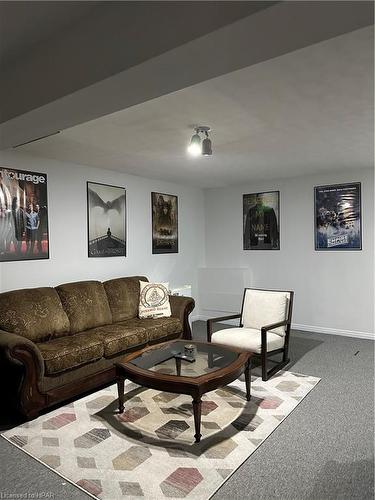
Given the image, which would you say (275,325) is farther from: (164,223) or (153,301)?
(164,223)

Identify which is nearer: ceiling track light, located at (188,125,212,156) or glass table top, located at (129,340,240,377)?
glass table top, located at (129,340,240,377)

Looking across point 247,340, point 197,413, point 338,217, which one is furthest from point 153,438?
point 338,217

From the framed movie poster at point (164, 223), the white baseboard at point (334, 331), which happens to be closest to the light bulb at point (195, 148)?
the framed movie poster at point (164, 223)

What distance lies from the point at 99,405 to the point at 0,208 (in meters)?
2.18

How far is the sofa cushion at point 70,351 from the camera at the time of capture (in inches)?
122

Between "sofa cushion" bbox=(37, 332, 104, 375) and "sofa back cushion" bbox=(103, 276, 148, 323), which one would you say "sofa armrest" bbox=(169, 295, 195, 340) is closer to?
"sofa back cushion" bbox=(103, 276, 148, 323)

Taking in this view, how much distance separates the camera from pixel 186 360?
3.20 metres

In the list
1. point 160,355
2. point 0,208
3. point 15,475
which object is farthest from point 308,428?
point 0,208

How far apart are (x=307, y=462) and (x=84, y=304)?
2691 mm

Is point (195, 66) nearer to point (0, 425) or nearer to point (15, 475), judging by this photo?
point (15, 475)

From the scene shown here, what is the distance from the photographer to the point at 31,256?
4035 millimetres

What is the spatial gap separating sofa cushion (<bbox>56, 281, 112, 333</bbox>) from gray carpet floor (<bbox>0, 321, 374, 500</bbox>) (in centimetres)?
147

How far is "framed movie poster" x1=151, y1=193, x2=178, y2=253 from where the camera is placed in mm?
5781

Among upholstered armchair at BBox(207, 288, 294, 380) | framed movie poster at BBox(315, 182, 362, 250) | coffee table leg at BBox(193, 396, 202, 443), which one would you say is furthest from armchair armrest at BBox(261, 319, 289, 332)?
framed movie poster at BBox(315, 182, 362, 250)
